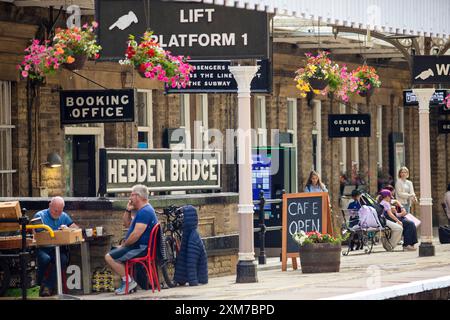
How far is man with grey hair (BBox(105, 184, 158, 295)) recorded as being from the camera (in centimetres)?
1984

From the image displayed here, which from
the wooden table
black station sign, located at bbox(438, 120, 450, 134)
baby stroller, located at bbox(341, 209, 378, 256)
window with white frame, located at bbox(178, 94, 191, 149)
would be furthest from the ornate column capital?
black station sign, located at bbox(438, 120, 450, 134)

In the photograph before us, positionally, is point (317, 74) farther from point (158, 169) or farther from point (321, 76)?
point (158, 169)

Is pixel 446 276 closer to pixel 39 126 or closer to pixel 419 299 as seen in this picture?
pixel 419 299

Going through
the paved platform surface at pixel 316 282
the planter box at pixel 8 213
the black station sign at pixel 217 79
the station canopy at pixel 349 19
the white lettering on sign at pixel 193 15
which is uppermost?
the station canopy at pixel 349 19

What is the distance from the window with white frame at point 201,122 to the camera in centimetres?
2970

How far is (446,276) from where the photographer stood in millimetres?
21141

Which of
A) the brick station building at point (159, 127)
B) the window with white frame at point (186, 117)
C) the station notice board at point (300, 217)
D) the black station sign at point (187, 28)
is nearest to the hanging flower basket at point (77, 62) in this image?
the black station sign at point (187, 28)

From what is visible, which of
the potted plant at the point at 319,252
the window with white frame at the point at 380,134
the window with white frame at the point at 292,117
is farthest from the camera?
the window with white frame at the point at 380,134

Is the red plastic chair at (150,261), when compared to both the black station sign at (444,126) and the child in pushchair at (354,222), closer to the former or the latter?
the child in pushchair at (354,222)

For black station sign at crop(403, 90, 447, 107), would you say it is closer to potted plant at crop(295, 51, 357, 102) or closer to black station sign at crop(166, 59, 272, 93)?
potted plant at crop(295, 51, 357, 102)

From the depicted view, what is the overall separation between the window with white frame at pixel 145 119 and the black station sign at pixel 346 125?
6.84 meters

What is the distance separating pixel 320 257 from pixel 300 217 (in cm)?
163

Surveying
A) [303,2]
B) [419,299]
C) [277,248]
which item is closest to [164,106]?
[277,248]
